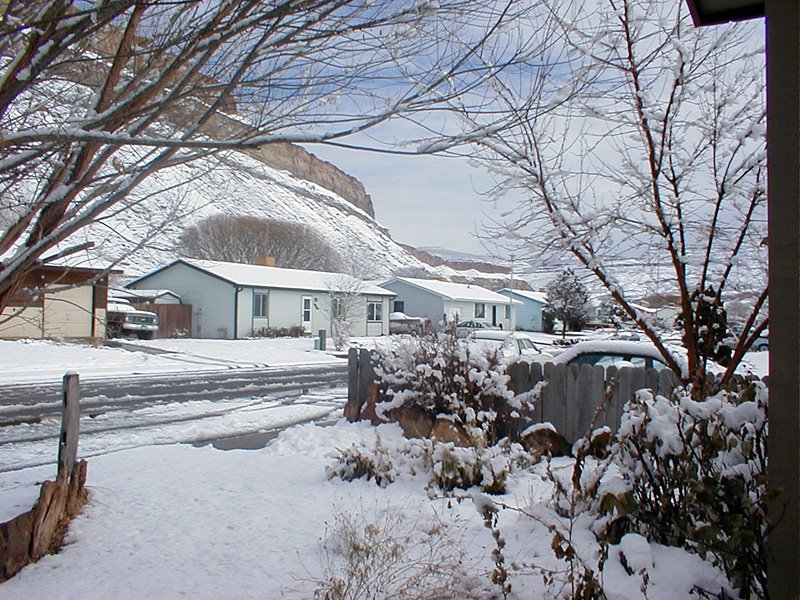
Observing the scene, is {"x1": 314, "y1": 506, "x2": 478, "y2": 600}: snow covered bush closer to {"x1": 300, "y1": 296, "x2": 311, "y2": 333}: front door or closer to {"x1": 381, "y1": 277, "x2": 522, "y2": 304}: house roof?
{"x1": 300, "y1": 296, "x2": 311, "y2": 333}: front door

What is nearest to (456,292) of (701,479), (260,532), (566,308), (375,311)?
(566,308)

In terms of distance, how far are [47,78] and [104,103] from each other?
0.43 m

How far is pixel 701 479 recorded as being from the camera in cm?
331

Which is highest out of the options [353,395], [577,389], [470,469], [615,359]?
[615,359]

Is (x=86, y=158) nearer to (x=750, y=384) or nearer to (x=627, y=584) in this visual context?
(x=627, y=584)

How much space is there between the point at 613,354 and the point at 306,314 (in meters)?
32.2

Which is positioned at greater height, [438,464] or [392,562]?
[438,464]

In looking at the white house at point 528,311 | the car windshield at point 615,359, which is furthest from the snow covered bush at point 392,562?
the white house at point 528,311

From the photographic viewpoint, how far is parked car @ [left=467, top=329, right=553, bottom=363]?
29.2 feet

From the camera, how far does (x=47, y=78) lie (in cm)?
403

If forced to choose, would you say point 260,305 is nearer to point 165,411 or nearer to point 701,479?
point 165,411

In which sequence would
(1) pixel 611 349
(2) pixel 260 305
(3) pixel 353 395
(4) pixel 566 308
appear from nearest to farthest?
(3) pixel 353 395
(1) pixel 611 349
(2) pixel 260 305
(4) pixel 566 308

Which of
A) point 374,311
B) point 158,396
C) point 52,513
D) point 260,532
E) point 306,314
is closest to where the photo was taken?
point 52,513

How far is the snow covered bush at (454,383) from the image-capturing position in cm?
803
